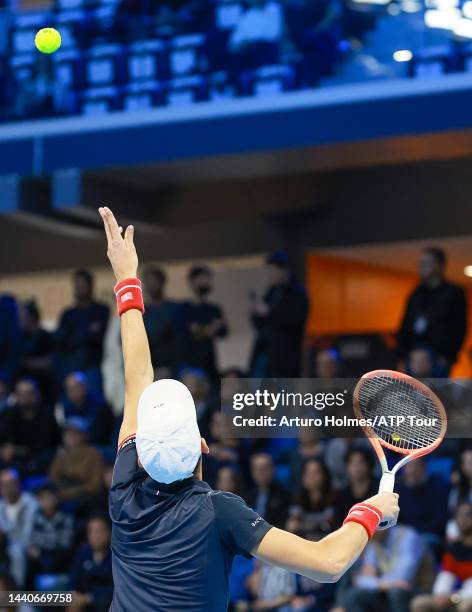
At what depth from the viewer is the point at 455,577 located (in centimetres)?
896

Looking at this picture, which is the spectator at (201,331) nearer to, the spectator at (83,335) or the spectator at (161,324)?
the spectator at (161,324)

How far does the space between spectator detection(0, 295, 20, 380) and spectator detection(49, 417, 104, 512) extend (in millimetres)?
1684

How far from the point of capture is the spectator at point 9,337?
42.5 ft

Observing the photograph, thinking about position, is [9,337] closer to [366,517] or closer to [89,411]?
[89,411]

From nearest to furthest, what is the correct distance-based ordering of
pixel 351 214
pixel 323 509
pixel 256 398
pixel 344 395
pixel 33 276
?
1. pixel 344 395
2. pixel 256 398
3. pixel 323 509
4. pixel 351 214
5. pixel 33 276

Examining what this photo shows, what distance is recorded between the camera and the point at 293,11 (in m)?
11.2

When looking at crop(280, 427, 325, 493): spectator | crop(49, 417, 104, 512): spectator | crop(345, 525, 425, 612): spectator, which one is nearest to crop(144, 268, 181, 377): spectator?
crop(49, 417, 104, 512): spectator

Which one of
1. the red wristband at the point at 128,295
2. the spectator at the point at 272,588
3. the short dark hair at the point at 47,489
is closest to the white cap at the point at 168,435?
the red wristband at the point at 128,295

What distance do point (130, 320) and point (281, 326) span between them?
7649mm

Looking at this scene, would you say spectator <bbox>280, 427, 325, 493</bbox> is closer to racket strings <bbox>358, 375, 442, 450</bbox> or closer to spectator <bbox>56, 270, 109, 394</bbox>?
spectator <bbox>56, 270, 109, 394</bbox>

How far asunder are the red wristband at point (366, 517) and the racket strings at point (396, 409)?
0.71 metres

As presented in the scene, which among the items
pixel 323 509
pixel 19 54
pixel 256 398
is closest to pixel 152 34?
pixel 19 54

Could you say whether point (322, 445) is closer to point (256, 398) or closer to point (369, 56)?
point (369, 56)

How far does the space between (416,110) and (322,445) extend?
9.11 ft
